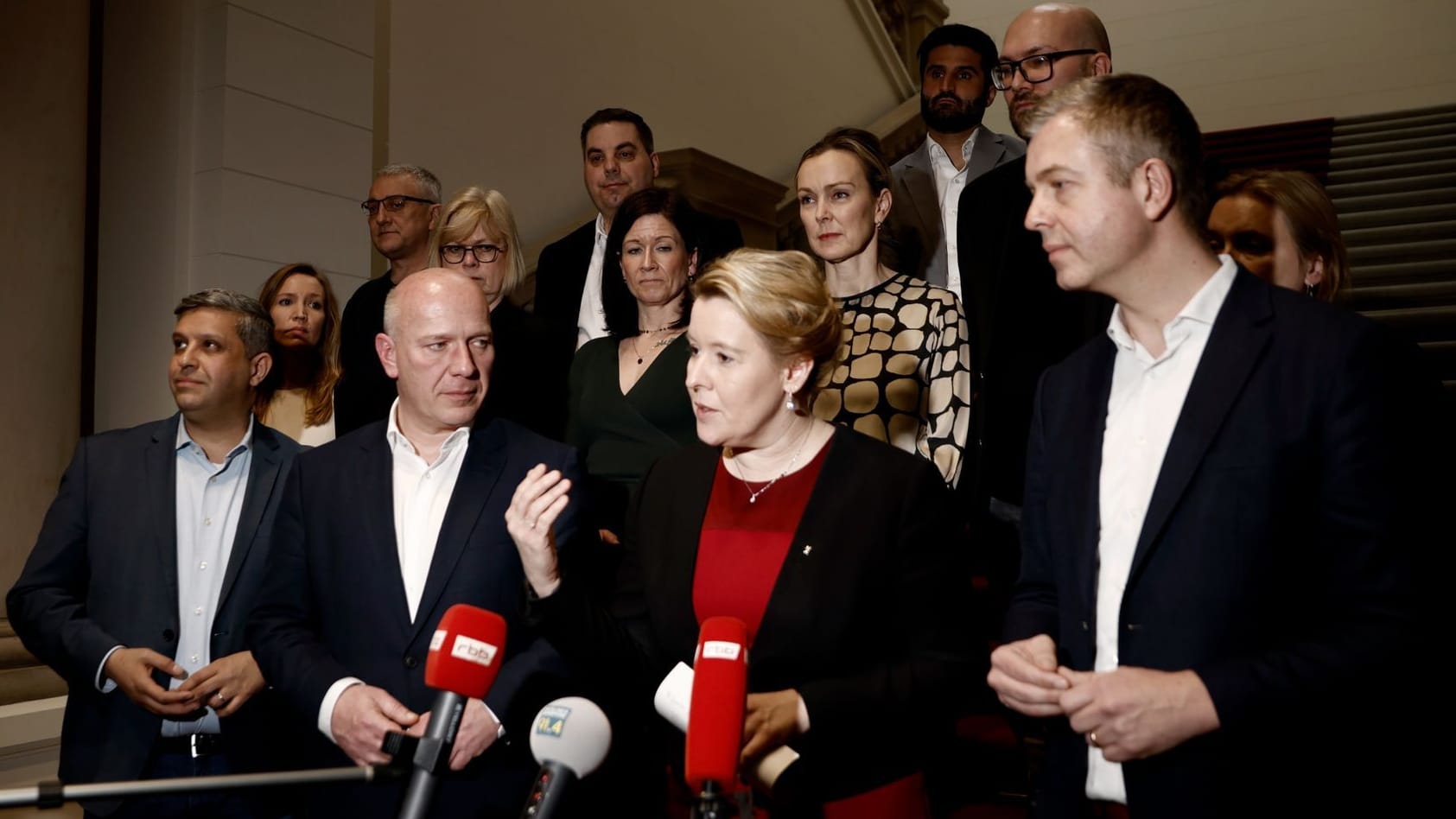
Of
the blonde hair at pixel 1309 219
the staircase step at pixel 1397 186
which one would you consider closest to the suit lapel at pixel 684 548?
the blonde hair at pixel 1309 219

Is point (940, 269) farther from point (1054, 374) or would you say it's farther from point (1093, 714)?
point (1093, 714)

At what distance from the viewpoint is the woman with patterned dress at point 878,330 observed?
2.70 meters

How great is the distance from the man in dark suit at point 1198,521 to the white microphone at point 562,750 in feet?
1.89

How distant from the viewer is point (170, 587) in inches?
104

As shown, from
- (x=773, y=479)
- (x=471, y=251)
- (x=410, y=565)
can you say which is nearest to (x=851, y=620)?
(x=773, y=479)

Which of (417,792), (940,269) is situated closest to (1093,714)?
(417,792)

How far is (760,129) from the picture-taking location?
24.5 ft

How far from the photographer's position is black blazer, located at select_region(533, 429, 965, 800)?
1830mm

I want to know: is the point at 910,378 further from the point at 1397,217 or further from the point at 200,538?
the point at 1397,217

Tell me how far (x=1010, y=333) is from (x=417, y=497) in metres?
1.34

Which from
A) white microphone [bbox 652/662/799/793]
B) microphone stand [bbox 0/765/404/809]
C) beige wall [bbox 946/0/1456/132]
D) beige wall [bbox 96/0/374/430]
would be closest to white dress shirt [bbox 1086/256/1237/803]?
white microphone [bbox 652/662/799/793]

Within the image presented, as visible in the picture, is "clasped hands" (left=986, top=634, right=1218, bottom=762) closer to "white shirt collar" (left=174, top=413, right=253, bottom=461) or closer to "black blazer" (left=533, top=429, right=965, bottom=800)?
"black blazer" (left=533, top=429, right=965, bottom=800)

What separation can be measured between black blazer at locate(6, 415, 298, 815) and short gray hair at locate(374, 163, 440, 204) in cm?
139

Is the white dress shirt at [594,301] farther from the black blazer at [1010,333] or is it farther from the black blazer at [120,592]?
the black blazer at [1010,333]
